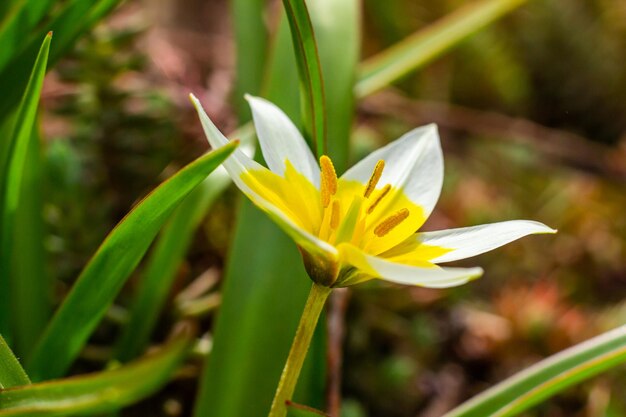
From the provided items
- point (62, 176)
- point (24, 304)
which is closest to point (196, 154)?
point (62, 176)

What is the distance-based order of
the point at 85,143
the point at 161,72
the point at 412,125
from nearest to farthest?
the point at 85,143 < the point at 161,72 < the point at 412,125

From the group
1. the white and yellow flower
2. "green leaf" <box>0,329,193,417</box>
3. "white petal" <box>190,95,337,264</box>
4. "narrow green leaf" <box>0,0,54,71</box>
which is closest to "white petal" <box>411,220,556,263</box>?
the white and yellow flower

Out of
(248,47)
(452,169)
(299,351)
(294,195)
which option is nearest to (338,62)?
(248,47)

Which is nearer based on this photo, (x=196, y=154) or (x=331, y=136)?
(x=331, y=136)

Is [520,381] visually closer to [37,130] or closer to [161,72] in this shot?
[37,130]

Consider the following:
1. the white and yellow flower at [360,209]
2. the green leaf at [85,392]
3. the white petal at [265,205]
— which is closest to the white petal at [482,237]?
the white and yellow flower at [360,209]

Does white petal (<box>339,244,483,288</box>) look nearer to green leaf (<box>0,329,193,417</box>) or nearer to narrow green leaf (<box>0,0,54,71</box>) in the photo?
green leaf (<box>0,329,193,417</box>)

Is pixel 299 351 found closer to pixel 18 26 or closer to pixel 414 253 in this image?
pixel 414 253
